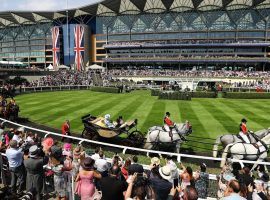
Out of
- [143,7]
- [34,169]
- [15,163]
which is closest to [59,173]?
[34,169]

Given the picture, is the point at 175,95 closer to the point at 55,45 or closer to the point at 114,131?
the point at 114,131

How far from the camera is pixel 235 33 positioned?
92.4 metres

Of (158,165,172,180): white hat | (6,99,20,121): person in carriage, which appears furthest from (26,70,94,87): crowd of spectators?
(158,165,172,180): white hat

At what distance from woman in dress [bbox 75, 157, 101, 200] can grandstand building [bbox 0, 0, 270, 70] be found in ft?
270

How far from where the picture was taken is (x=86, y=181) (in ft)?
21.5

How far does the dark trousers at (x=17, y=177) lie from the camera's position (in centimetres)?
855

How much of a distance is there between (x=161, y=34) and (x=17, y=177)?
309ft

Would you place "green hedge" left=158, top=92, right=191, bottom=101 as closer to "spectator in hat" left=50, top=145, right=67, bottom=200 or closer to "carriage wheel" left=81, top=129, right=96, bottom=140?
"carriage wheel" left=81, top=129, right=96, bottom=140

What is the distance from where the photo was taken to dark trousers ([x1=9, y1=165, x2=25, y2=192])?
8.55 metres

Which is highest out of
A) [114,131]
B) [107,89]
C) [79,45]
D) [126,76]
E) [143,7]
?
[143,7]

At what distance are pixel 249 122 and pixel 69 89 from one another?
37.9 m

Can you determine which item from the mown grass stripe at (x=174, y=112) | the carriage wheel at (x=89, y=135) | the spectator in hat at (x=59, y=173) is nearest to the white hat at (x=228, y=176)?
the spectator in hat at (x=59, y=173)

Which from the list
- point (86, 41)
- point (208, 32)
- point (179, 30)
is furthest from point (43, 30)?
point (208, 32)

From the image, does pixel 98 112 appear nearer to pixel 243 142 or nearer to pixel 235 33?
pixel 243 142
